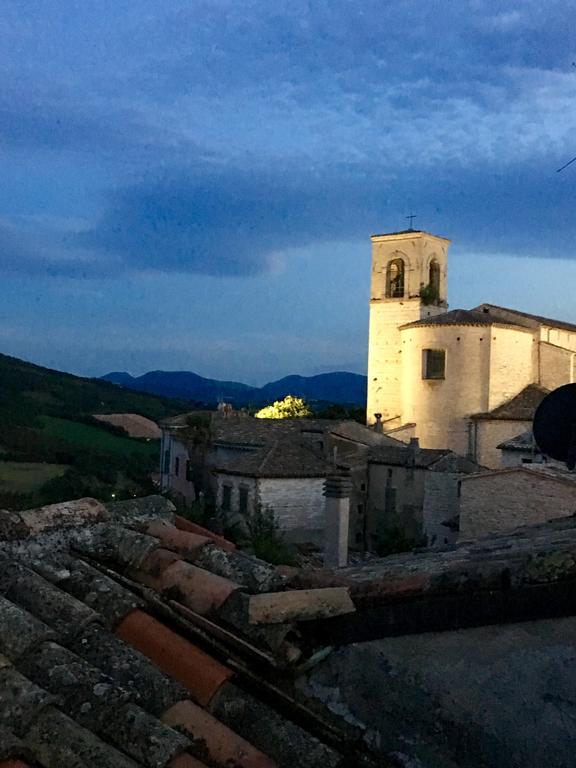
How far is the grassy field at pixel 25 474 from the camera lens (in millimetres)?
36438

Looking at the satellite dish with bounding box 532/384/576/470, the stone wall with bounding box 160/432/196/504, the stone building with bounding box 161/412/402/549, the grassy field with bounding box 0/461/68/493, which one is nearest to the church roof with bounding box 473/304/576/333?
the stone building with bounding box 161/412/402/549

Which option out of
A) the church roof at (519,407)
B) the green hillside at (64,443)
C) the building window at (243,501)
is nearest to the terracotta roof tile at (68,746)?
the building window at (243,501)

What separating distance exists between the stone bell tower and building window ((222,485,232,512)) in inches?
445

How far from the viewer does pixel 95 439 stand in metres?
51.9

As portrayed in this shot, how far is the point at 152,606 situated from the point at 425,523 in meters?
24.3

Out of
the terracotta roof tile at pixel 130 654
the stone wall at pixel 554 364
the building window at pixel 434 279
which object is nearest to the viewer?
the terracotta roof tile at pixel 130 654

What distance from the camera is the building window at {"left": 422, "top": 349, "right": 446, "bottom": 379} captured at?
1320 inches

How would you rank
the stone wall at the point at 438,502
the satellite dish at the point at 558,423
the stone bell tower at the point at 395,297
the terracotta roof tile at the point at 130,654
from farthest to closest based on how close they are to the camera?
the stone bell tower at the point at 395,297
the stone wall at the point at 438,502
the satellite dish at the point at 558,423
the terracotta roof tile at the point at 130,654

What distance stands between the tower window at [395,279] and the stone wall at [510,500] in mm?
19451

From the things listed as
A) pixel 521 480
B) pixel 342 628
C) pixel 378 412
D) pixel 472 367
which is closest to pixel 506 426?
pixel 472 367

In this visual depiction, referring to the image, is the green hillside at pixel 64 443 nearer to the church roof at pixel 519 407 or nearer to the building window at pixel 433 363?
the building window at pixel 433 363

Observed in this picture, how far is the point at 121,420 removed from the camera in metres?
60.0

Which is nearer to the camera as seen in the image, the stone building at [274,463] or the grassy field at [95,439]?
the stone building at [274,463]

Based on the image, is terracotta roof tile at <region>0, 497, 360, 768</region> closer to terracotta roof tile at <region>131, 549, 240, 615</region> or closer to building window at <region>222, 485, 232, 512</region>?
terracotta roof tile at <region>131, 549, 240, 615</region>
